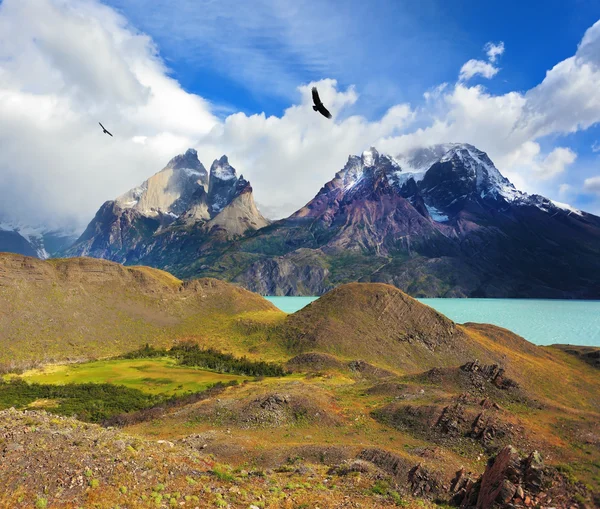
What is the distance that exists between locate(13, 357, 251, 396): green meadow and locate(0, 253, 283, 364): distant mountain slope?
38.1 feet

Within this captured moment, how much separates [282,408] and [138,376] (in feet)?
140

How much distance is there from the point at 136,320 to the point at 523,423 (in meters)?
108

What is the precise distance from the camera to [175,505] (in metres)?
18.1

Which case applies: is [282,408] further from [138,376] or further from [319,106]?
[138,376]

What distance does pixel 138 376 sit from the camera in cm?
7694

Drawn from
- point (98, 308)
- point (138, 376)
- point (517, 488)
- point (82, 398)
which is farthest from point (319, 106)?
point (98, 308)

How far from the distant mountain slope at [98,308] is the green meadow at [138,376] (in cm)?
1160

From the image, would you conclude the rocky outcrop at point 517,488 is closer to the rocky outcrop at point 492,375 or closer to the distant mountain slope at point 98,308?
the rocky outcrop at point 492,375

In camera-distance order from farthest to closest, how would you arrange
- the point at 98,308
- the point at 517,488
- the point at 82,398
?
1. the point at 98,308
2. the point at 82,398
3. the point at 517,488

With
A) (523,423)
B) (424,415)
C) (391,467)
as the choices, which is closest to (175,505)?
(391,467)

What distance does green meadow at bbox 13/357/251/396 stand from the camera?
70375 millimetres

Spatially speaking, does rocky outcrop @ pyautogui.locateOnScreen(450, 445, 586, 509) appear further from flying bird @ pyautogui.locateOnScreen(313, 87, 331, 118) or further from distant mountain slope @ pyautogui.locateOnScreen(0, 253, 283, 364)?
distant mountain slope @ pyautogui.locateOnScreen(0, 253, 283, 364)

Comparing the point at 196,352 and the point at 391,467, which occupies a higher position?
the point at 391,467

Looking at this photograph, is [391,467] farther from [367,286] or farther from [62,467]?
[367,286]
